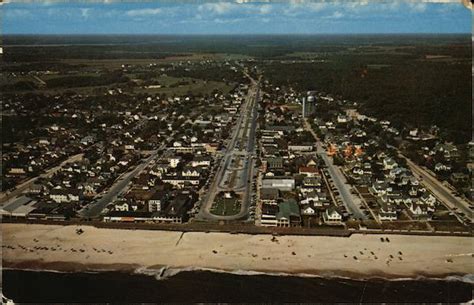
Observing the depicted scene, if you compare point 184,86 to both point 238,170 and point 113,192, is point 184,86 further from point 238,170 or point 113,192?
point 113,192

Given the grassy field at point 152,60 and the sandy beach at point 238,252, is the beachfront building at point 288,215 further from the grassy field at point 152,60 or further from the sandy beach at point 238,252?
the grassy field at point 152,60

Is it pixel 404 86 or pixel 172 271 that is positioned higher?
pixel 404 86

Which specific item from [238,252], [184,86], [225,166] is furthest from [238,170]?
[184,86]

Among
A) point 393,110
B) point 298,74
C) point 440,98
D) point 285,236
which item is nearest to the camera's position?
point 285,236

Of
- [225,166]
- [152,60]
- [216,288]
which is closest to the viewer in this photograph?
[216,288]

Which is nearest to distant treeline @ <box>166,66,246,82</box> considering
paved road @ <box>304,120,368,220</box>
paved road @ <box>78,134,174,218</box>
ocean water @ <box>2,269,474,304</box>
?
paved road @ <box>304,120,368,220</box>

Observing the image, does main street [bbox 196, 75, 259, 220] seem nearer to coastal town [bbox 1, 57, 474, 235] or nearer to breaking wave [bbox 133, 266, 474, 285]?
coastal town [bbox 1, 57, 474, 235]

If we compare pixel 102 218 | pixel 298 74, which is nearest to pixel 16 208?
pixel 102 218

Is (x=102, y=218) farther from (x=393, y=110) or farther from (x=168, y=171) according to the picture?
(x=393, y=110)
